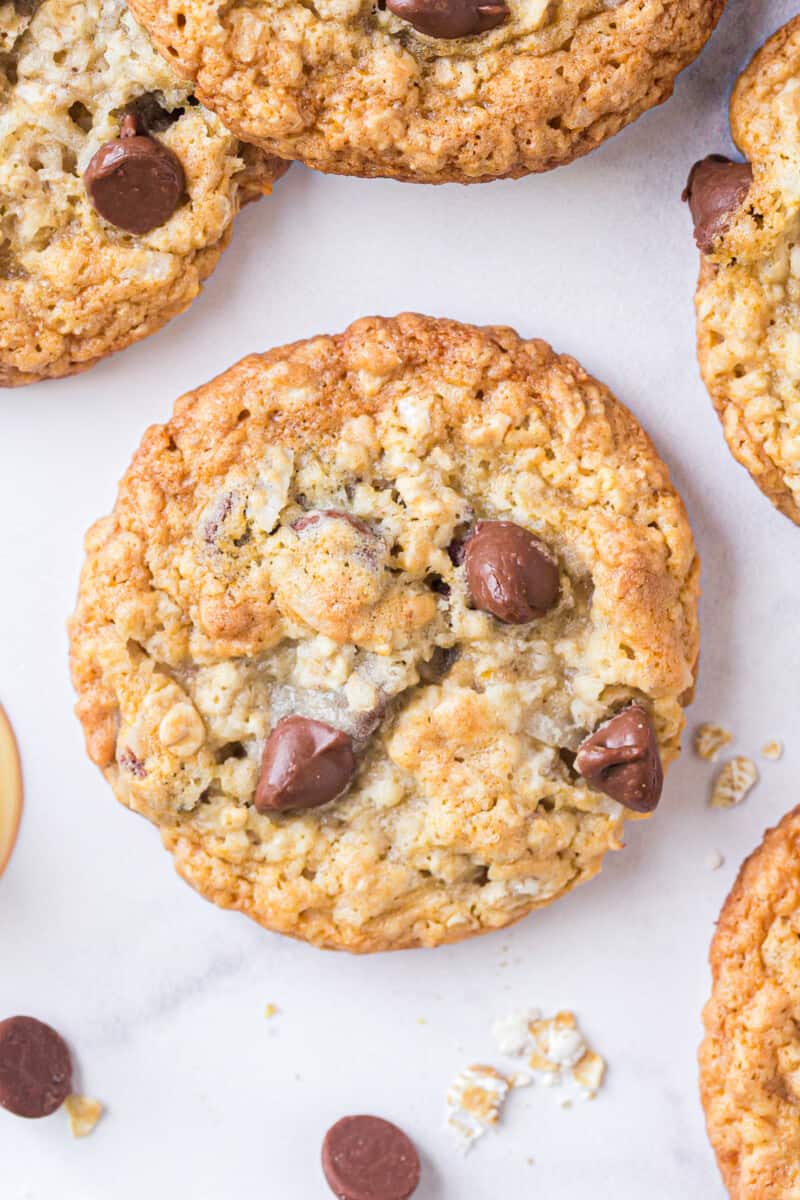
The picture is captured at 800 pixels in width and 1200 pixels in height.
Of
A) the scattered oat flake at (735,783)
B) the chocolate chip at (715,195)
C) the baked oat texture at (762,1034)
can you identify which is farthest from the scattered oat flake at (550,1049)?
the chocolate chip at (715,195)

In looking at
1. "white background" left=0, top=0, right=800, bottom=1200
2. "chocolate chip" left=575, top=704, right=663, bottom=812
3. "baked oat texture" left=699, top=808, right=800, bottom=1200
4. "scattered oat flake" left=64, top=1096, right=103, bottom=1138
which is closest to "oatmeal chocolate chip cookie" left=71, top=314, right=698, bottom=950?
"chocolate chip" left=575, top=704, right=663, bottom=812

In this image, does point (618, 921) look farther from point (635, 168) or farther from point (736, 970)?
point (635, 168)

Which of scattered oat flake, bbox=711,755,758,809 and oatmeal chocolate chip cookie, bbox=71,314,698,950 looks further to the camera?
scattered oat flake, bbox=711,755,758,809

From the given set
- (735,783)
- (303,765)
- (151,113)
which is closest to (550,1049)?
(735,783)

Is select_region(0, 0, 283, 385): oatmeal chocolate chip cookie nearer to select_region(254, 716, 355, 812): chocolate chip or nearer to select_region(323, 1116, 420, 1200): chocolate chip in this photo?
select_region(254, 716, 355, 812): chocolate chip

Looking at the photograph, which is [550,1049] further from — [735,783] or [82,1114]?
[82,1114]

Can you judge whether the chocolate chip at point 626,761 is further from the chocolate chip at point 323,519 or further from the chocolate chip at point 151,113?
the chocolate chip at point 151,113

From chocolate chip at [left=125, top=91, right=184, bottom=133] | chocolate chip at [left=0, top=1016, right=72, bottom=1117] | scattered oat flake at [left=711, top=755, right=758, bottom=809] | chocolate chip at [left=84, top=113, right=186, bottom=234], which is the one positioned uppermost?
chocolate chip at [left=125, top=91, right=184, bottom=133]
